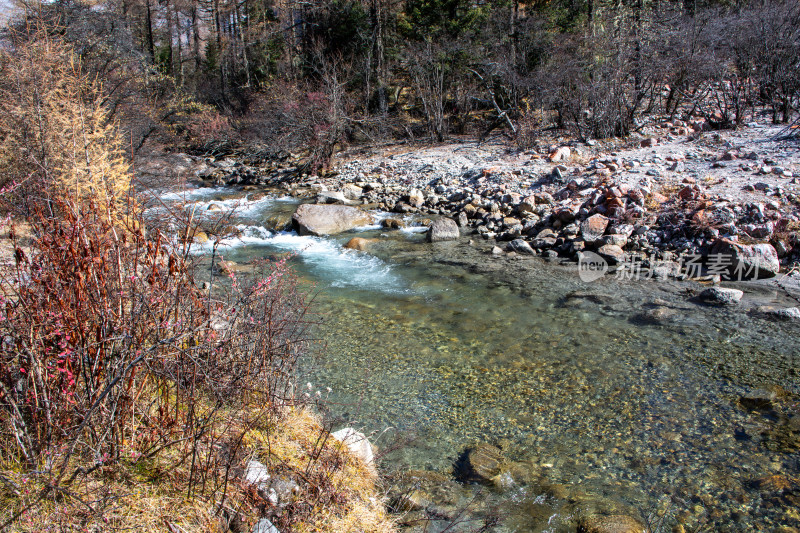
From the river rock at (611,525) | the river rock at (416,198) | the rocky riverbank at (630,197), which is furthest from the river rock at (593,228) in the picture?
the river rock at (611,525)

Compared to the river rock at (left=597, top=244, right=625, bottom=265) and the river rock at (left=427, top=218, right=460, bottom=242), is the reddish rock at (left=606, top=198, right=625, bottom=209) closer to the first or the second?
the river rock at (left=597, top=244, right=625, bottom=265)

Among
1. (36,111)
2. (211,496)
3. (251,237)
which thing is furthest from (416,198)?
(211,496)

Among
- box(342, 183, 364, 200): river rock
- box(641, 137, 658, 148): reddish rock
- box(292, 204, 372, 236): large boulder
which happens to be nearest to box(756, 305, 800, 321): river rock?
box(641, 137, 658, 148): reddish rock

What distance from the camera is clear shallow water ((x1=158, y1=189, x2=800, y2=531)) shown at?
3607 millimetres

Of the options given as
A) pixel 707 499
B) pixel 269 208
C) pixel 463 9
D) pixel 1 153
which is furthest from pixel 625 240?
pixel 463 9

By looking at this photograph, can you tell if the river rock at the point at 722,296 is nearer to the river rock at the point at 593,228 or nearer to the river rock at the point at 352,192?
the river rock at the point at 593,228

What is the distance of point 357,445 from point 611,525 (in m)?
1.77

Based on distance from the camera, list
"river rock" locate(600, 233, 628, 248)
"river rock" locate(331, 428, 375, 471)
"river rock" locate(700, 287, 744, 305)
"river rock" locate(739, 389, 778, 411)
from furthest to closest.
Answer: "river rock" locate(600, 233, 628, 248)
"river rock" locate(700, 287, 744, 305)
"river rock" locate(739, 389, 778, 411)
"river rock" locate(331, 428, 375, 471)

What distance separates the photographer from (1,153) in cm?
984

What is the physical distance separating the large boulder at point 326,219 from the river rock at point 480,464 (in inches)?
320

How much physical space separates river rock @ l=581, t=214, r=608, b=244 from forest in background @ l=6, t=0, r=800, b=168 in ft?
20.8

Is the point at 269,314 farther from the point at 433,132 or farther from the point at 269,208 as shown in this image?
the point at 433,132

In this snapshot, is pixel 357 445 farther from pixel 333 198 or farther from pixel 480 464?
pixel 333 198

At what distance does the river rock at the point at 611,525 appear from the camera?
323cm
